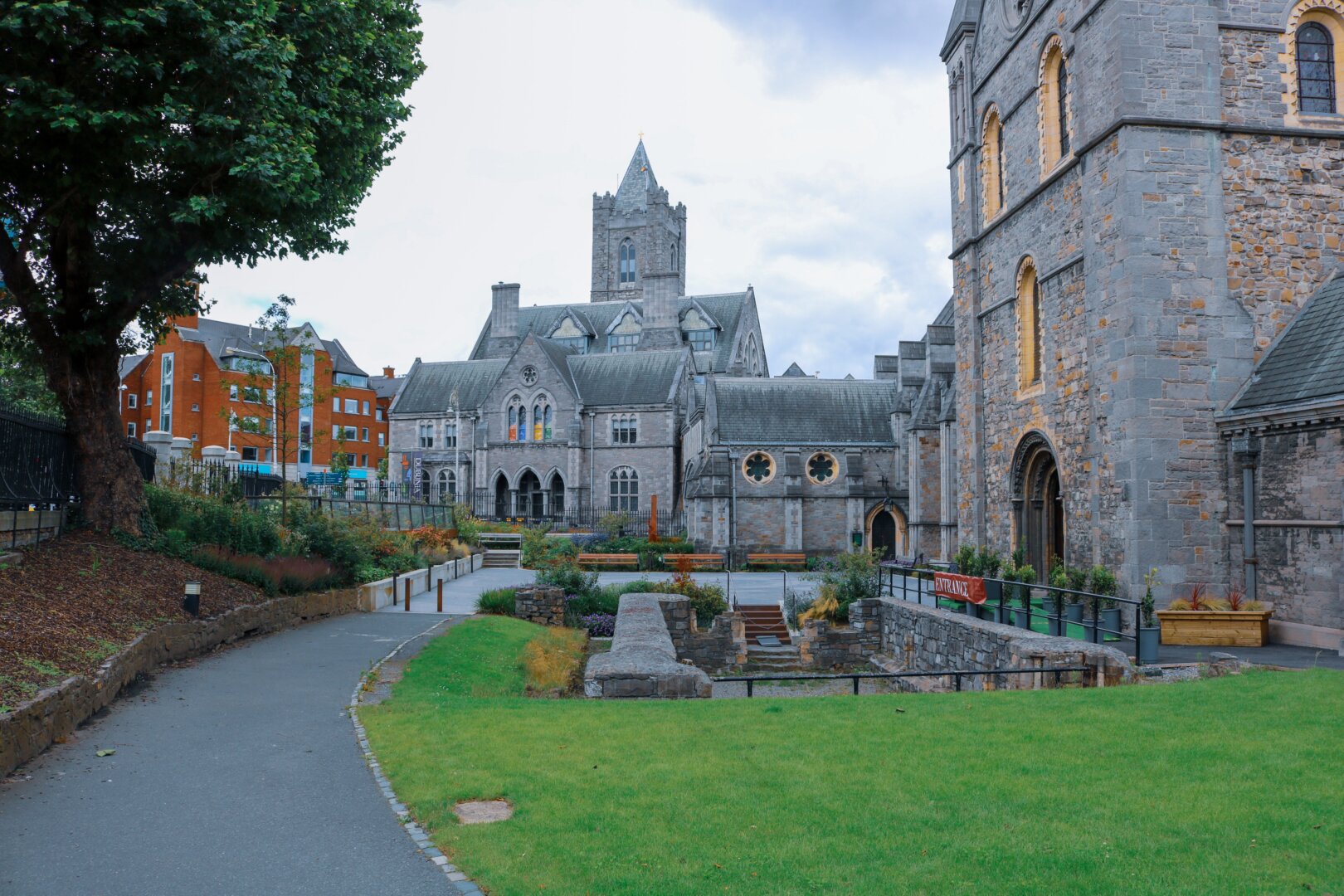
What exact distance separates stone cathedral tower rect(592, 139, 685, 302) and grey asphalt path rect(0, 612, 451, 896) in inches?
2807

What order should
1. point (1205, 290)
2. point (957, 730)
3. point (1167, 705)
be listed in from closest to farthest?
point (957, 730)
point (1167, 705)
point (1205, 290)

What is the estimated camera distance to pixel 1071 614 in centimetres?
1616

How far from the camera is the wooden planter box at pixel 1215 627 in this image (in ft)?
48.9

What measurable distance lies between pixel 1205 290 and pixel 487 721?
1480 cm

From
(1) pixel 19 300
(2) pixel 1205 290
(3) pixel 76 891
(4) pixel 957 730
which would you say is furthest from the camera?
(2) pixel 1205 290

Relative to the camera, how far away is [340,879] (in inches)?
213

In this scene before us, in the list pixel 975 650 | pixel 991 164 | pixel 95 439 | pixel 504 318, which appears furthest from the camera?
pixel 504 318

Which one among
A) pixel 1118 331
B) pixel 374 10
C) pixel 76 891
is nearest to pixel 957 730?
pixel 76 891

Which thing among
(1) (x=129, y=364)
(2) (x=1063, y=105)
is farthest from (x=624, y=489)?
(2) (x=1063, y=105)

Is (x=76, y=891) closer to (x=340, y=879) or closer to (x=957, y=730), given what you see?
(x=340, y=879)

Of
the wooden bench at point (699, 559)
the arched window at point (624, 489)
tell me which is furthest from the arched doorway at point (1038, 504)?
the arched window at point (624, 489)

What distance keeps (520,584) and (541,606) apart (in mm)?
2871

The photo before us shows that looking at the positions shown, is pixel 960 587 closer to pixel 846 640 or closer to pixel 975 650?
pixel 846 640

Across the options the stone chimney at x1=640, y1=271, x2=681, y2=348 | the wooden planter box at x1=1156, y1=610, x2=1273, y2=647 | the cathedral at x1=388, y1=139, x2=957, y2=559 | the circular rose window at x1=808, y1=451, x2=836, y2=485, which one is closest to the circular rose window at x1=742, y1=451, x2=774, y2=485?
the cathedral at x1=388, y1=139, x2=957, y2=559
